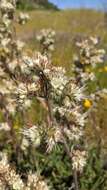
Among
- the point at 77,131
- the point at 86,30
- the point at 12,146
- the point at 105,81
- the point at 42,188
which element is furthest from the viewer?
the point at 86,30

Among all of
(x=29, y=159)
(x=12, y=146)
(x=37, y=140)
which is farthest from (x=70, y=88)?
(x=12, y=146)

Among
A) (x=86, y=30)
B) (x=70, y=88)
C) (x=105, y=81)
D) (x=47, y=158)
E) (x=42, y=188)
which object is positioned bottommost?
(x=42, y=188)

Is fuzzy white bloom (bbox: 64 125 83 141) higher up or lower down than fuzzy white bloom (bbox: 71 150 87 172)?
higher up

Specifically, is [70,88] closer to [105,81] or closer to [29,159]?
[29,159]

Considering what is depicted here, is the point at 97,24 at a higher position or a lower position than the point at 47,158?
higher

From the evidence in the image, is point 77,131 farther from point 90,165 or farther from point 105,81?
point 105,81

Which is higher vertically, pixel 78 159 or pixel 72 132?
pixel 72 132

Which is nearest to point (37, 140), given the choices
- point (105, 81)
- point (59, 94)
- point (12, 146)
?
point (59, 94)

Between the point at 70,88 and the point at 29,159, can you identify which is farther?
the point at 29,159

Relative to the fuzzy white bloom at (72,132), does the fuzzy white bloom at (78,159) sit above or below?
below

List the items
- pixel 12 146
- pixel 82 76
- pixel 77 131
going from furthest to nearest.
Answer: pixel 12 146 < pixel 82 76 < pixel 77 131
